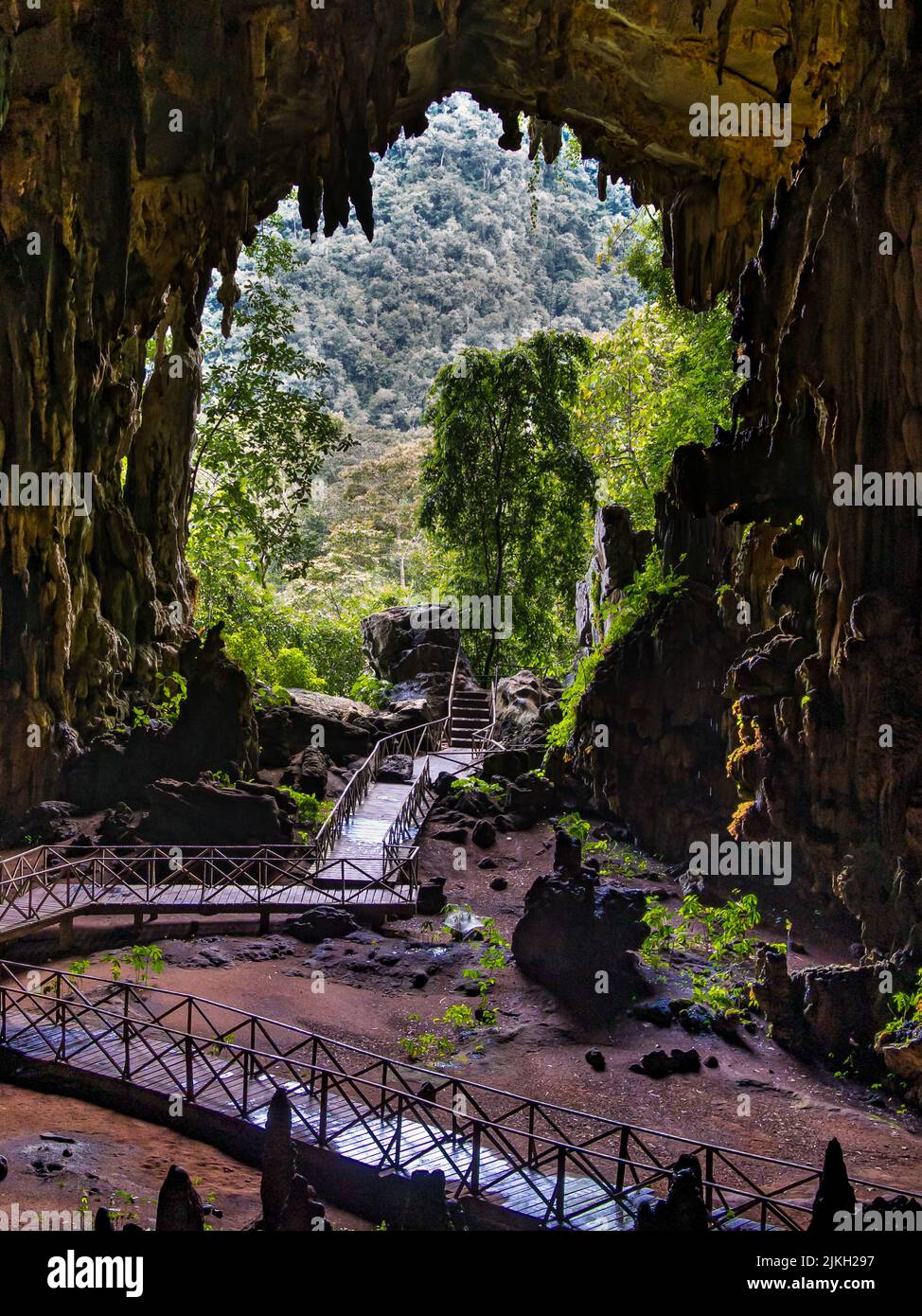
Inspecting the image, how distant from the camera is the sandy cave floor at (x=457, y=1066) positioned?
1018cm

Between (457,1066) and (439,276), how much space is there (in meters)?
77.9

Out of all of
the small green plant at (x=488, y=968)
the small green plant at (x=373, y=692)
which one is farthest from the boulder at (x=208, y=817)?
the small green plant at (x=373, y=692)

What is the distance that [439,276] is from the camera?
3344 inches

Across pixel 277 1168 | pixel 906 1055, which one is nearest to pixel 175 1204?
pixel 277 1168

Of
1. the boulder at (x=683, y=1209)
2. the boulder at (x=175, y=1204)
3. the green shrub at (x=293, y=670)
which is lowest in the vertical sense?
the boulder at (x=683, y=1209)

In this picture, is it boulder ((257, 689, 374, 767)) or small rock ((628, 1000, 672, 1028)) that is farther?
boulder ((257, 689, 374, 767))

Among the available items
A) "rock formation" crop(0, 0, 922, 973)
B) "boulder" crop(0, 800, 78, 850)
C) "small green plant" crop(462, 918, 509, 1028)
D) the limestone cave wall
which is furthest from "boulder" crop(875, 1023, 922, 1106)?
"boulder" crop(0, 800, 78, 850)

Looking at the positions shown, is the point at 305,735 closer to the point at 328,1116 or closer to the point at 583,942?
Answer: the point at 583,942

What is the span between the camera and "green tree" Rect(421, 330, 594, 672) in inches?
1330

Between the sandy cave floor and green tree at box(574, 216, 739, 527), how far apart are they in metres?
12.3

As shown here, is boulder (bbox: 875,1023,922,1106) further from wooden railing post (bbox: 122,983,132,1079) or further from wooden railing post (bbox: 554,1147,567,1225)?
wooden railing post (bbox: 122,983,132,1079)

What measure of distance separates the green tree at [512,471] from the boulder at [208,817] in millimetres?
16375

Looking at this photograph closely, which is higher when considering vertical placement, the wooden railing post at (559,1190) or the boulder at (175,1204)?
the boulder at (175,1204)

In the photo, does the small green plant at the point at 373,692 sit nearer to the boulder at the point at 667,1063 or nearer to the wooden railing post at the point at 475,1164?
the boulder at the point at 667,1063
